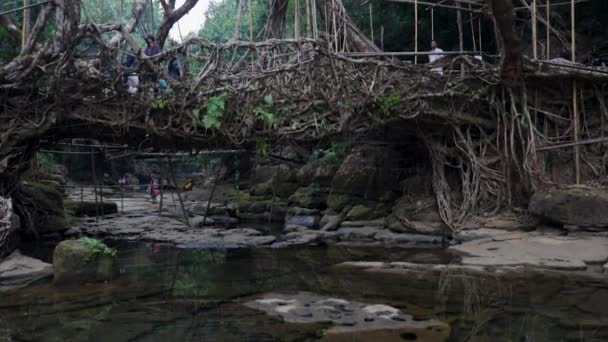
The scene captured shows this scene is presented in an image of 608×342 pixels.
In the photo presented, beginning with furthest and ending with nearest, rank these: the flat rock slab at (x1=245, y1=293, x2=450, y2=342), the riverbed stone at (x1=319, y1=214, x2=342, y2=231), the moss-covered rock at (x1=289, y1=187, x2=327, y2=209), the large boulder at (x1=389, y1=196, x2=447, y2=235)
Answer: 1. the moss-covered rock at (x1=289, y1=187, x2=327, y2=209)
2. the riverbed stone at (x1=319, y1=214, x2=342, y2=231)
3. the large boulder at (x1=389, y1=196, x2=447, y2=235)
4. the flat rock slab at (x1=245, y1=293, x2=450, y2=342)

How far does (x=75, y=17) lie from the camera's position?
25.1ft

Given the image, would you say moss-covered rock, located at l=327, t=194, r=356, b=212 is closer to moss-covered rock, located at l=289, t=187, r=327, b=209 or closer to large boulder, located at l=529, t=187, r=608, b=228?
moss-covered rock, located at l=289, t=187, r=327, b=209

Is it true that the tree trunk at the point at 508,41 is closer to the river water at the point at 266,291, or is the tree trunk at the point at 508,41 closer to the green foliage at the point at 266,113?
the river water at the point at 266,291

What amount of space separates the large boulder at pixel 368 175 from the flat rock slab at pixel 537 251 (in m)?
4.53

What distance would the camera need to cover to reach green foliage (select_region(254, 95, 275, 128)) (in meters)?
9.30

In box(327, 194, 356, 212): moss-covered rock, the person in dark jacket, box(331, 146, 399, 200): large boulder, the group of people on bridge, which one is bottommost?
box(327, 194, 356, 212): moss-covered rock

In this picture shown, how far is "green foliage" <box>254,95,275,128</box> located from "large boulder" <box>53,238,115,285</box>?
373cm

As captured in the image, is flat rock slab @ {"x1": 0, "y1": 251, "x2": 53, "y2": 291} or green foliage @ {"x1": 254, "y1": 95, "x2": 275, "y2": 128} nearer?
flat rock slab @ {"x1": 0, "y1": 251, "x2": 53, "y2": 291}

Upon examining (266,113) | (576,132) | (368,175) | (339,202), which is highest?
(266,113)

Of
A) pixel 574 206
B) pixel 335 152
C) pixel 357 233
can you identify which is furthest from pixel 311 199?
pixel 574 206

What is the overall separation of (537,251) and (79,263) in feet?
20.1

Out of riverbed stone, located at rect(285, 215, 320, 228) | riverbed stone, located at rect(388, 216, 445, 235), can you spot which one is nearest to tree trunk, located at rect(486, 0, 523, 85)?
riverbed stone, located at rect(388, 216, 445, 235)

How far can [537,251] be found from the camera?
24.7ft

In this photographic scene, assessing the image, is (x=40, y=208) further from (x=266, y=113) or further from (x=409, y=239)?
(x=409, y=239)
